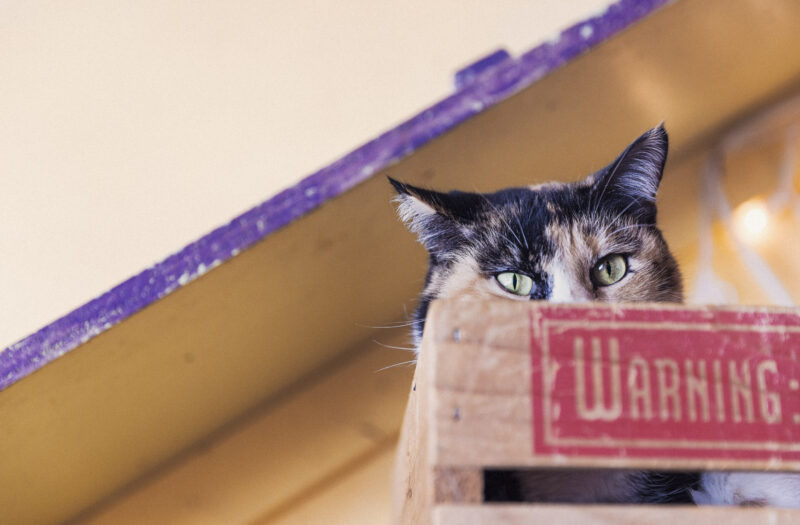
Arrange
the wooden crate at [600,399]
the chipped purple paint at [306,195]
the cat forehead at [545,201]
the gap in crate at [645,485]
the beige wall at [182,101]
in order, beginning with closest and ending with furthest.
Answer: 1. the wooden crate at [600,399]
2. the gap in crate at [645,485]
3. the chipped purple paint at [306,195]
4. the cat forehead at [545,201]
5. the beige wall at [182,101]

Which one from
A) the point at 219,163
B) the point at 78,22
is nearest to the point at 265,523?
the point at 219,163

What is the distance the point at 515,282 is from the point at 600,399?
424 millimetres

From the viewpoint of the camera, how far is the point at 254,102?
1.65m

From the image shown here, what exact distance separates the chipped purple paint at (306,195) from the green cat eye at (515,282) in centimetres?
20

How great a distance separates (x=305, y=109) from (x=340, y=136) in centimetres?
10

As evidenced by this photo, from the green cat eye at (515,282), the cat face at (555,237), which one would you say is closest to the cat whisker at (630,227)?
the cat face at (555,237)

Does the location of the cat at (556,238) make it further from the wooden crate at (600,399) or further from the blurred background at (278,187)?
the wooden crate at (600,399)

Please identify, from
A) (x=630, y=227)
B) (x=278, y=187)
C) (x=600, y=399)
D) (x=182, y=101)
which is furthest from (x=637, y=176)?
(x=182, y=101)

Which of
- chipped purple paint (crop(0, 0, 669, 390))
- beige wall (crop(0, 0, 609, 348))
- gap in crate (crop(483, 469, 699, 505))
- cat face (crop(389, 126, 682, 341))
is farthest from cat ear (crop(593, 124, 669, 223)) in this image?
beige wall (crop(0, 0, 609, 348))

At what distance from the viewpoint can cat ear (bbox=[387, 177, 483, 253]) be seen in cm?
95

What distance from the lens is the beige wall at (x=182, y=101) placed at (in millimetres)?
1562

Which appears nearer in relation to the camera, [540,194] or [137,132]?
[540,194]

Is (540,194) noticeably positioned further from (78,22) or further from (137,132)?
(78,22)

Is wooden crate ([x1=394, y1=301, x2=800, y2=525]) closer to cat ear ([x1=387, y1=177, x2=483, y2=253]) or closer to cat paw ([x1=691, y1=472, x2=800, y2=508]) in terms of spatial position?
cat paw ([x1=691, y1=472, x2=800, y2=508])
